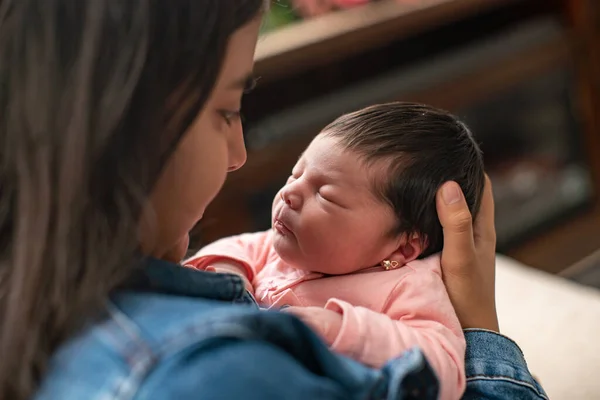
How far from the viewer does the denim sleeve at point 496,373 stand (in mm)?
808

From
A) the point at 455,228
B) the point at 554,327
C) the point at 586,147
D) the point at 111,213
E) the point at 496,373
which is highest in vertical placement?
the point at 111,213

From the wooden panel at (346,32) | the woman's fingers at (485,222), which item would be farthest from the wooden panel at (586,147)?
the woman's fingers at (485,222)

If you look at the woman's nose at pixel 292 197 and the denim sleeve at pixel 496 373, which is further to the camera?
the woman's nose at pixel 292 197

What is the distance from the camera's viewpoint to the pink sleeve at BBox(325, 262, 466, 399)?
75cm

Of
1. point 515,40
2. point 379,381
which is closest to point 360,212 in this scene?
point 379,381

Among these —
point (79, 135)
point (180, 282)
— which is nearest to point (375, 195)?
point (180, 282)

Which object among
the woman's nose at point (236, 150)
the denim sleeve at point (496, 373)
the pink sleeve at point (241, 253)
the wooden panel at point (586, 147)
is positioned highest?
the woman's nose at point (236, 150)

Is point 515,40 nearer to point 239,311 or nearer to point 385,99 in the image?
point 385,99

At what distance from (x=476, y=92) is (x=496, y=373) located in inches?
66.6

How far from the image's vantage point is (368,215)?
93 centimetres

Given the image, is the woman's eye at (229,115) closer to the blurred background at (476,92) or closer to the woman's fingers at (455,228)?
the woman's fingers at (455,228)

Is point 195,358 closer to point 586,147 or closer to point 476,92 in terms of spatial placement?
point 476,92

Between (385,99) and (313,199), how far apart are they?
4.28 ft

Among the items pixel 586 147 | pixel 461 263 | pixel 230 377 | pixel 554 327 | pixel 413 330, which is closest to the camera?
pixel 230 377
